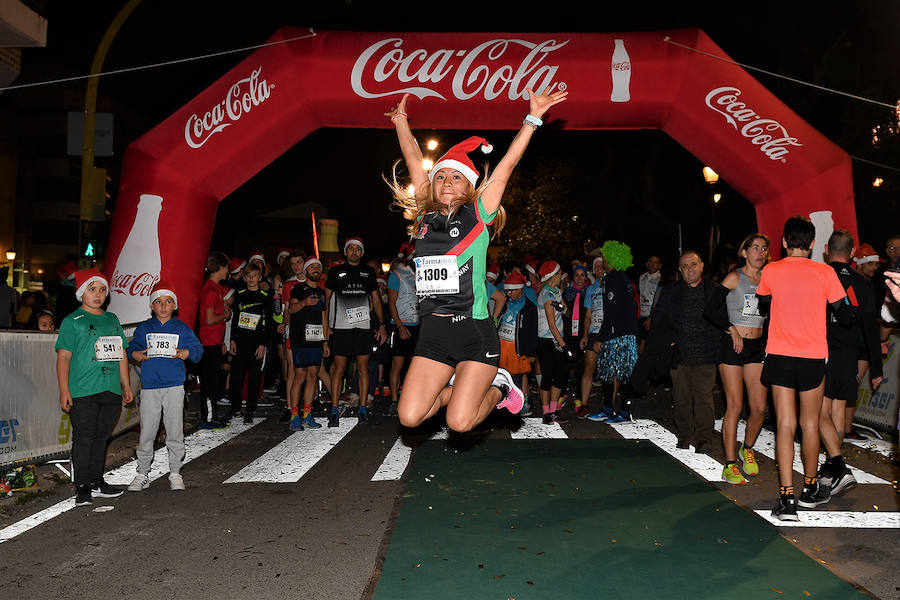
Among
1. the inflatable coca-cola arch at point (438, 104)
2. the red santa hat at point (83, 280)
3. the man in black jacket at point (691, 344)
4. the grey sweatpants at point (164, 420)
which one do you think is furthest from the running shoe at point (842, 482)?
the red santa hat at point (83, 280)

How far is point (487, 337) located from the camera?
5.41 meters

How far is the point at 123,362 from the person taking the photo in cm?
697

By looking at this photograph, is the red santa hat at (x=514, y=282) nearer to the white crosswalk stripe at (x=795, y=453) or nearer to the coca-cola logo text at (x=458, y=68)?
the coca-cola logo text at (x=458, y=68)

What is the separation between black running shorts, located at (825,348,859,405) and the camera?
7.01 m

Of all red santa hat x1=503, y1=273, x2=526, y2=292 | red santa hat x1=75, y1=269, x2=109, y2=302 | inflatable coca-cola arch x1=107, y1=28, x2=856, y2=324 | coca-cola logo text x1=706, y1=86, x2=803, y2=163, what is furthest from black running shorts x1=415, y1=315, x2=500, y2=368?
coca-cola logo text x1=706, y1=86, x2=803, y2=163

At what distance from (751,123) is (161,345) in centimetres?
905

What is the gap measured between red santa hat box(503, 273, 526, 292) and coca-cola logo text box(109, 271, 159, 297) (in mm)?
5055

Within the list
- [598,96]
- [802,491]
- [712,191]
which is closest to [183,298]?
[598,96]

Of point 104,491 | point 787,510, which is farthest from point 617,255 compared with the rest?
point 104,491

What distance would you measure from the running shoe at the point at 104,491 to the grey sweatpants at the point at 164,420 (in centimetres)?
32

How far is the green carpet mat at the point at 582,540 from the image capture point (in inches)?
180

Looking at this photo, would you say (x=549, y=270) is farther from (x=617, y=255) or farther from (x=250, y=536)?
(x=250, y=536)

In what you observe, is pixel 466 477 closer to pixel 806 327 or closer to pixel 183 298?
pixel 806 327

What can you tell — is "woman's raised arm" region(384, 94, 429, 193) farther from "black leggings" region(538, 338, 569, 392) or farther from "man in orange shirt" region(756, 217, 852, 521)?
"black leggings" region(538, 338, 569, 392)
